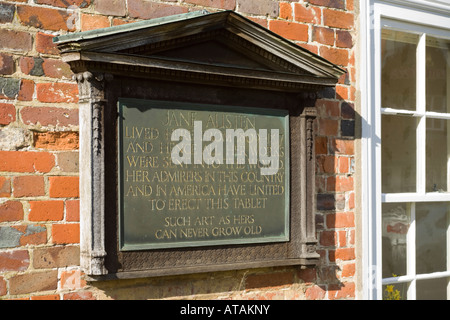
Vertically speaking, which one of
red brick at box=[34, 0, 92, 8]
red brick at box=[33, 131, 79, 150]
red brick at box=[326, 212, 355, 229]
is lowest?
red brick at box=[326, 212, 355, 229]

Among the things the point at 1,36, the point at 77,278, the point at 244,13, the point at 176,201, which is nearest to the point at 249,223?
the point at 176,201

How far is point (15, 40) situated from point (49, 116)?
0.36 meters

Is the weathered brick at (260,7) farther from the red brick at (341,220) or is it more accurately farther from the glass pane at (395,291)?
the glass pane at (395,291)

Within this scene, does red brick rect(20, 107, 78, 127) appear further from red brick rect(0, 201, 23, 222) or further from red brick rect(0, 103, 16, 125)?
red brick rect(0, 201, 23, 222)

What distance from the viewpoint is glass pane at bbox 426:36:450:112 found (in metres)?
3.72

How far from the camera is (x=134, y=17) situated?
2.71 m

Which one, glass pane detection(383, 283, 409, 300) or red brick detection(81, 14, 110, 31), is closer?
red brick detection(81, 14, 110, 31)

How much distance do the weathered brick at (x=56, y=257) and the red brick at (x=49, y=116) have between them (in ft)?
1.83

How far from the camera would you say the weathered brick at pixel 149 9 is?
2.71m

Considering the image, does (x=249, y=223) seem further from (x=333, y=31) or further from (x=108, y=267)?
(x=333, y=31)

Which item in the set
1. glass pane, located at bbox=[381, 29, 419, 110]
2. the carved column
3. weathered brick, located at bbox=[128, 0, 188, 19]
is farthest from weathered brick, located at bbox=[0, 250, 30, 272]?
glass pane, located at bbox=[381, 29, 419, 110]

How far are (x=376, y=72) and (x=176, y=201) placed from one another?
1531 millimetres

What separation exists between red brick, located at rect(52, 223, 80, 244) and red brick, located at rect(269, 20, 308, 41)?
1486mm

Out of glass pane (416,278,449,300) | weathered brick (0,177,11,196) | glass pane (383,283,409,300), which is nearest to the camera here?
weathered brick (0,177,11,196)
